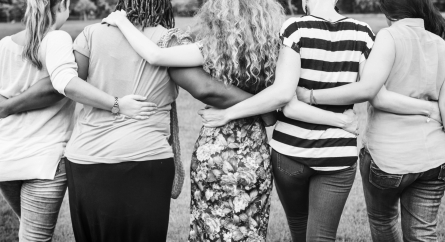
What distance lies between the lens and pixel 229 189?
2.84m

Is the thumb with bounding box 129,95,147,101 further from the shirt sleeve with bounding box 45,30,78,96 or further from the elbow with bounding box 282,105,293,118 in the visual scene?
the elbow with bounding box 282,105,293,118

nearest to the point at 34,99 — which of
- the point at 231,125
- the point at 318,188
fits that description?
the point at 231,125

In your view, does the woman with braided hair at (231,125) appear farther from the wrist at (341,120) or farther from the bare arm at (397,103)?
the bare arm at (397,103)

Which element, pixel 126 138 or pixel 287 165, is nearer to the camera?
pixel 126 138

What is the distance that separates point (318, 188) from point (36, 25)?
5.42 feet

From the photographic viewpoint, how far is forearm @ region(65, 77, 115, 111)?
2.71 m

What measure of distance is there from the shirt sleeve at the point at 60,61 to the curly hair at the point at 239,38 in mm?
639

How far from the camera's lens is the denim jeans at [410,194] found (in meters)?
3.00

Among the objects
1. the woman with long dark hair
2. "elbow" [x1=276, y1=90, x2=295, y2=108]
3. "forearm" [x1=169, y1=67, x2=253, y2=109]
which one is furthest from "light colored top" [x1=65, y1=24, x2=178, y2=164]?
the woman with long dark hair

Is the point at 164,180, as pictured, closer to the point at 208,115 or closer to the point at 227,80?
the point at 208,115

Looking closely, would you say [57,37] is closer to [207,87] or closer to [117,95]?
[117,95]

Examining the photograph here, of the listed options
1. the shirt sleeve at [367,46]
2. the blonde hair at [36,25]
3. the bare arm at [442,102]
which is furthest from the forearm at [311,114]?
the blonde hair at [36,25]

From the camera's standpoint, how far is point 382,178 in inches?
119

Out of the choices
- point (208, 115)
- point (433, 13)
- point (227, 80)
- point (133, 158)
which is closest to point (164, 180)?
point (133, 158)
